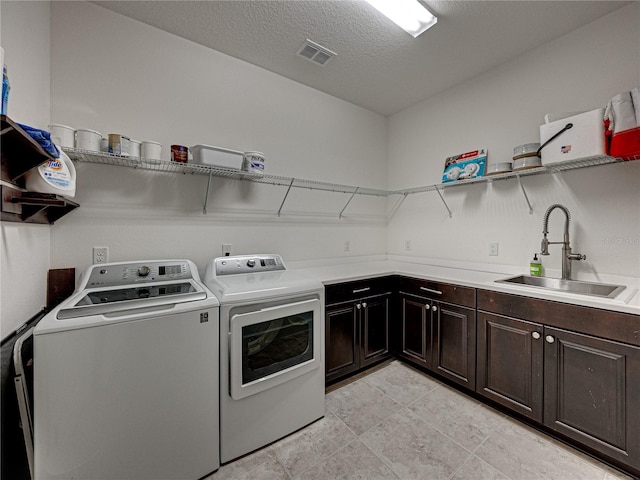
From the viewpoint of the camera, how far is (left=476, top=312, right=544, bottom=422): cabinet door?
5.26ft

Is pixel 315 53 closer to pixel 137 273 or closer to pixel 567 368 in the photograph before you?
pixel 137 273

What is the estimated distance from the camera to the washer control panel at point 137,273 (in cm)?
153

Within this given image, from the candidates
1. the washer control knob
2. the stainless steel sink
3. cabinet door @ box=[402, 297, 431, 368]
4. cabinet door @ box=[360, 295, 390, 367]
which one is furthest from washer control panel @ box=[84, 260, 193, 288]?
the stainless steel sink

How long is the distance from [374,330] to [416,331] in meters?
0.36

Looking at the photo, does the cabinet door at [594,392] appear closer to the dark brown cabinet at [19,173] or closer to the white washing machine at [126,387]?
the white washing machine at [126,387]

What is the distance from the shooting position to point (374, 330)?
232 centimetres

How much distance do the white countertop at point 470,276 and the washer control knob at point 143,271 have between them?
1.11 meters

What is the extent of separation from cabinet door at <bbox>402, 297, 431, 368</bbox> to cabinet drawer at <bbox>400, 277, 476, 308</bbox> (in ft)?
0.28

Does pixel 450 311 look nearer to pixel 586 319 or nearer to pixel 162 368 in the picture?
pixel 586 319

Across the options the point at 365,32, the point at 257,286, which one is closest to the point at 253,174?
the point at 257,286

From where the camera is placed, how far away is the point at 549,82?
6.58 ft

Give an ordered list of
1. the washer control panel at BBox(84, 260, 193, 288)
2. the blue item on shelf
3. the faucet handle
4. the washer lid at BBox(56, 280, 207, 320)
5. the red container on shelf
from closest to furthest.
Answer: the blue item on shelf
the washer lid at BBox(56, 280, 207, 320)
the washer control panel at BBox(84, 260, 193, 288)
the red container on shelf
the faucet handle

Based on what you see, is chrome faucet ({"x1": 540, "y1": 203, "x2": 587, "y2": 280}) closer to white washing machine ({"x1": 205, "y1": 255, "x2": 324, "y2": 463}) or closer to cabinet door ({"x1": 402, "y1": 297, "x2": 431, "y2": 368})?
cabinet door ({"x1": 402, "y1": 297, "x2": 431, "y2": 368})

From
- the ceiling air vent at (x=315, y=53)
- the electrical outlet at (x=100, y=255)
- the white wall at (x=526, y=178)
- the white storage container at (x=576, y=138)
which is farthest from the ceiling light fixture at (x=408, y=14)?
the electrical outlet at (x=100, y=255)
